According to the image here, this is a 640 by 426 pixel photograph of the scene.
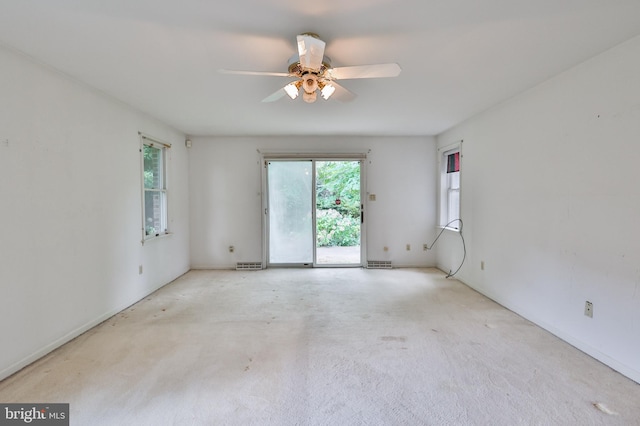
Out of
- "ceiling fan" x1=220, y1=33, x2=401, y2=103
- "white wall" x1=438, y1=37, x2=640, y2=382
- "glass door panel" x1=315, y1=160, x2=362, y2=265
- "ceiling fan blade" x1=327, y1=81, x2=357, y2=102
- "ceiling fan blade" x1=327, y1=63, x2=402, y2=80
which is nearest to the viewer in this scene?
"ceiling fan" x1=220, y1=33, x2=401, y2=103

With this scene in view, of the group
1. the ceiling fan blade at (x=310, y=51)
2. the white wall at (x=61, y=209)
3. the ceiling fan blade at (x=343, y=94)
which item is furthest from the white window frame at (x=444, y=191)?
the white wall at (x=61, y=209)

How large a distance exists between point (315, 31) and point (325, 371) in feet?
7.49

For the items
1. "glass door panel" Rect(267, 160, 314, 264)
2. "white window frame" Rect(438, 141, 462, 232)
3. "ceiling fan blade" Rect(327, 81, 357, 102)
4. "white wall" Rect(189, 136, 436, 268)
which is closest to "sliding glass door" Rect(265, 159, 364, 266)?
"glass door panel" Rect(267, 160, 314, 264)

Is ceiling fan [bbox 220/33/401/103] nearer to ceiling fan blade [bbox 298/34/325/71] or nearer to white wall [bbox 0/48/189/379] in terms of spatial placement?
ceiling fan blade [bbox 298/34/325/71]

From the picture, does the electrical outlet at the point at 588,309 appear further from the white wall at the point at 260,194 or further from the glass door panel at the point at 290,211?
the glass door panel at the point at 290,211

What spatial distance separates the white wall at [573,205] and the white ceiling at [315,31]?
254mm

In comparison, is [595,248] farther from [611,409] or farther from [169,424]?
[169,424]

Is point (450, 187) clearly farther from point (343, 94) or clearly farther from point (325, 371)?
point (325, 371)

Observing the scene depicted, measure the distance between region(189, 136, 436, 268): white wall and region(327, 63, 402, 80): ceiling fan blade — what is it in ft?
9.69

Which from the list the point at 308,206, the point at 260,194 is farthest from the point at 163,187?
the point at 308,206

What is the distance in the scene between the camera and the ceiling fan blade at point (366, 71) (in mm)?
1859

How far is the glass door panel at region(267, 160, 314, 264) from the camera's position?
504 cm

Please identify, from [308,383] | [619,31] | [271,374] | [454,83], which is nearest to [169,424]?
[271,374]

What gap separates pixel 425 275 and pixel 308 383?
10.4 ft
